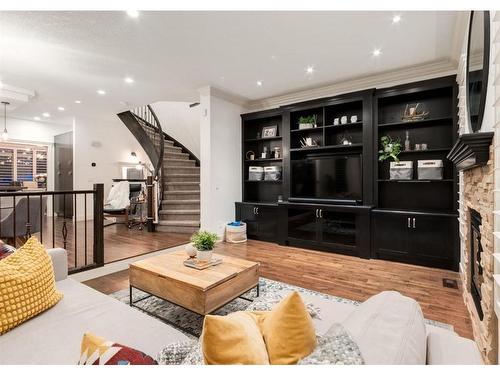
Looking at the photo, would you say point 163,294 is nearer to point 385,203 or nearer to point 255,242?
point 255,242

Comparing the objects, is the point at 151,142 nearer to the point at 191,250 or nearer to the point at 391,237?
the point at 191,250

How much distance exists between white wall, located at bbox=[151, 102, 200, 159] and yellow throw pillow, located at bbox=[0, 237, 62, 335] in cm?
626

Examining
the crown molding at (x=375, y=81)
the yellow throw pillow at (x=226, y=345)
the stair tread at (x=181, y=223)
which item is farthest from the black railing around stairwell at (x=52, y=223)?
the crown molding at (x=375, y=81)

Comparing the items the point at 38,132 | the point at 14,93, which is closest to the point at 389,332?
the point at 14,93

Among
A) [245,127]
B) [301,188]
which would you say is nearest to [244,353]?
[301,188]

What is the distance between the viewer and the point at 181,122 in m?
7.69

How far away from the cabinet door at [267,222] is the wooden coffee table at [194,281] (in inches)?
90.5

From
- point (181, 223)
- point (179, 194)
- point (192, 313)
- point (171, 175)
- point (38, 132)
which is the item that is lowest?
point (192, 313)

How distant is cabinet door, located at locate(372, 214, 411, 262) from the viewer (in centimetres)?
346

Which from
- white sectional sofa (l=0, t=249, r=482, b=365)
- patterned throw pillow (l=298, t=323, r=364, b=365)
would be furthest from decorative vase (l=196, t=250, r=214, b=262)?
patterned throw pillow (l=298, t=323, r=364, b=365)

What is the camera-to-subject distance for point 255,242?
15.5 feet

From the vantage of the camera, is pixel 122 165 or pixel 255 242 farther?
pixel 122 165

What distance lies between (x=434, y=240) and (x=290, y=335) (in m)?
3.35

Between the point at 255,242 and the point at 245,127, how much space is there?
2.30m
